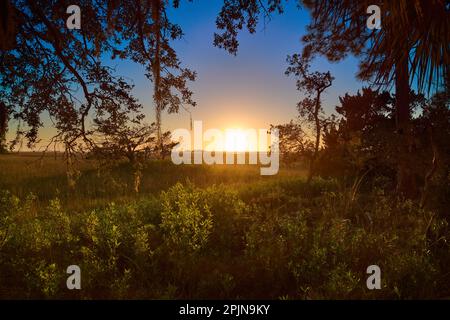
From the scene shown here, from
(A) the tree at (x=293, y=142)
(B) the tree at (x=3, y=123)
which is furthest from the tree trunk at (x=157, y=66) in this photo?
(A) the tree at (x=293, y=142)

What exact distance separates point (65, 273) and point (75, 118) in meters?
2.67

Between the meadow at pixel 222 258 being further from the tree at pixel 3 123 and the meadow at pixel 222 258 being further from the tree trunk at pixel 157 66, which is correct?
the tree trunk at pixel 157 66

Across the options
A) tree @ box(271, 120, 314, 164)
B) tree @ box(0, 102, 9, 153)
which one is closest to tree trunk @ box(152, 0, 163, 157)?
tree @ box(0, 102, 9, 153)

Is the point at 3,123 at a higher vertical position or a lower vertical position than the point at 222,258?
higher

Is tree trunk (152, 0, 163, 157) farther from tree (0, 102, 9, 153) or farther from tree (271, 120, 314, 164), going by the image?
tree (271, 120, 314, 164)

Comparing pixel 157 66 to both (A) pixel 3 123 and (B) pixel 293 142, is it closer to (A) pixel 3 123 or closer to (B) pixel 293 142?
(A) pixel 3 123

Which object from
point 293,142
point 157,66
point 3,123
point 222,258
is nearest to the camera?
point 157,66

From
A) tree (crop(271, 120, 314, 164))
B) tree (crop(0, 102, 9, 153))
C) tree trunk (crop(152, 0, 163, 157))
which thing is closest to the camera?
tree trunk (crop(152, 0, 163, 157))

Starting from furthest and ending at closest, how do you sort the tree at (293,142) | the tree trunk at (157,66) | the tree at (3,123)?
the tree at (293,142)
the tree at (3,123)
the tree trunk at (157,66)

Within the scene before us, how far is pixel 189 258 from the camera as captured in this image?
649 cm

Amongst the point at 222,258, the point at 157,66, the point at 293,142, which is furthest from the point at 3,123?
the point at 293,142

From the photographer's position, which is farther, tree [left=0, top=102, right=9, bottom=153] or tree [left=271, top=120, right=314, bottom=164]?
tree [left=271, top=120, right=314, bottom=164]

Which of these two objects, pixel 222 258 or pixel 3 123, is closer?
pixel 3 123
